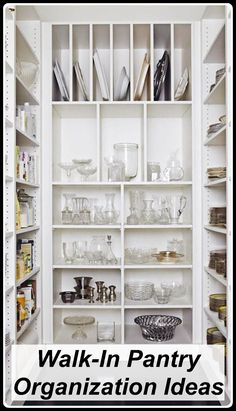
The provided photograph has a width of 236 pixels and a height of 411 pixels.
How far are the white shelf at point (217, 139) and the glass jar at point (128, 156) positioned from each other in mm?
515

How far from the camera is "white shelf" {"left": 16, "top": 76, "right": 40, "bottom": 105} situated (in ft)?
7.93

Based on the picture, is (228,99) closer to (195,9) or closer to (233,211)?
(233,211)

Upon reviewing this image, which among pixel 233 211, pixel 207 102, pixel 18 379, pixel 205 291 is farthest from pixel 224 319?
pixel 207 102

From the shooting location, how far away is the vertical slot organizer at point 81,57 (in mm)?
2914

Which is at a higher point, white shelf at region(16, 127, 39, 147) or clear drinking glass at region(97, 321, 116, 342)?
white shelf at region(16, 127, 39, 147)

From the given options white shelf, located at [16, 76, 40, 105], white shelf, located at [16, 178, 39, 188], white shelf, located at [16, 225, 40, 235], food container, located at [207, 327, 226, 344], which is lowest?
food container, located at [207, 327, 226, 344]

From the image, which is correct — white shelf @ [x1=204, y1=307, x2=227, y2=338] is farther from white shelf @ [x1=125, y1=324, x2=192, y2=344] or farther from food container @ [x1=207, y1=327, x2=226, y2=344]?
white shelf @ [x1=125, y1=324, x2=192, y2=344]

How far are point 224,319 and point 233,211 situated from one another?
0.67 metres

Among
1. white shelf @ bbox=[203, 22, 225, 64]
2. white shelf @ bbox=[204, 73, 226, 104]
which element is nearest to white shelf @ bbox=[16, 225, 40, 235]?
white shelf @ bbox=[204, 73, 226, 104]

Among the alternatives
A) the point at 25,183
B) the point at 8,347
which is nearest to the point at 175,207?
the point at 25,183

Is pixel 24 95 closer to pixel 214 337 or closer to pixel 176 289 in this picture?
pixel 176 289

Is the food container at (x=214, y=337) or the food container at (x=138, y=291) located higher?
the food container at (x=138, y=291)

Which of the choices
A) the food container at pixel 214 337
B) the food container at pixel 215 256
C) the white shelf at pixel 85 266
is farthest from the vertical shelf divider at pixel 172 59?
the food container at pixel 214 337

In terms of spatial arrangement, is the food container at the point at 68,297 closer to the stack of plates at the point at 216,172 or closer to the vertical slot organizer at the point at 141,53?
the stack of plates at the point at 216,172
